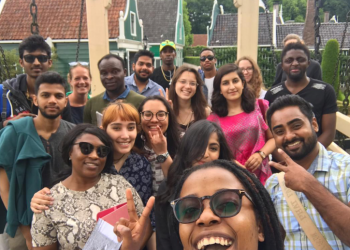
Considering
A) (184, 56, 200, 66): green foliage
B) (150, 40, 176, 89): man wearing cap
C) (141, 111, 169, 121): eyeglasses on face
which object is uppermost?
(184, 56, 200, 66): green foliage

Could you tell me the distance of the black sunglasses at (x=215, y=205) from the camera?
50.9 inches

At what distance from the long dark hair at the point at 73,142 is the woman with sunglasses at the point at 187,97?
1.21 meters

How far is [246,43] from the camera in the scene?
5461mm

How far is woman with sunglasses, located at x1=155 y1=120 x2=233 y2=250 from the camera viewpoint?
6.79ft

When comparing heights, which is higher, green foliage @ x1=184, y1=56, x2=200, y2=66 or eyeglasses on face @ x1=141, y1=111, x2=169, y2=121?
green foliage @ x1=184, y1=56, x2=200, y2=66

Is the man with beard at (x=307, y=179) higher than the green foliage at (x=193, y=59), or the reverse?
the green foliage at (x=193, y=59)

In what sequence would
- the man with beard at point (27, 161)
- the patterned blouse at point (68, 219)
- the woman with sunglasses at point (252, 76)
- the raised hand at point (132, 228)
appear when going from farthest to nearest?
the woman with sunglasses at point (252, 76)
the man with beard at point (27, 161)
the patterned blouse at point (68, 219)
the raised hand at point (132, 228)

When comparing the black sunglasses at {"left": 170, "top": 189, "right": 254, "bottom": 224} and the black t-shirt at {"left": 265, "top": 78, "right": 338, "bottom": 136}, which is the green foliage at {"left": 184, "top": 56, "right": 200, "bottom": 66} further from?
the black sunglasses at {"left": 170, "top": 189, "right": 254, "bottom": 224}

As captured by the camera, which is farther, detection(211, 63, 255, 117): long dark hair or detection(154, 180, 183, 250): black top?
detection(211, 63, 255, 117): long dark hair

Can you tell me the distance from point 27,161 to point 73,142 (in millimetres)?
489

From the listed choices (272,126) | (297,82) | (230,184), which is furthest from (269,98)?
(230,184)

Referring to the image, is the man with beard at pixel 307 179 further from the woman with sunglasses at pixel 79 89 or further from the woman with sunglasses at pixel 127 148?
the woman with sunglasses at pixel 79 89

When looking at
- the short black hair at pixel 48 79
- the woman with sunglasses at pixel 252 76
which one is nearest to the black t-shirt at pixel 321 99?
the woman with sunglasses at pixel 252 76

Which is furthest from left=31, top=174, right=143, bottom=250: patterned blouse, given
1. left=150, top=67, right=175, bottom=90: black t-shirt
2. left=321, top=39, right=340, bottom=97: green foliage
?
left=321, top=39, right=340, bottom=97: green foliage
